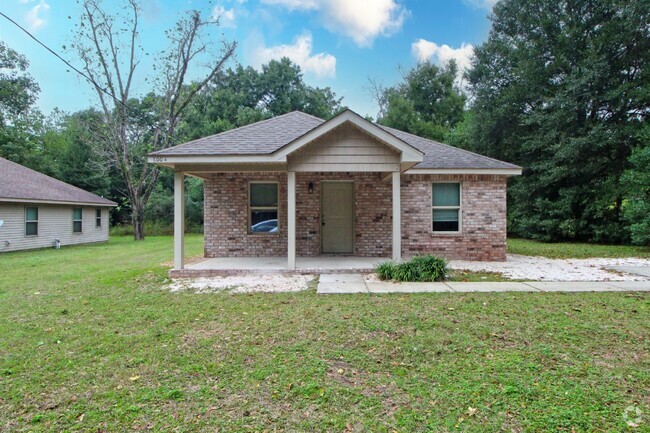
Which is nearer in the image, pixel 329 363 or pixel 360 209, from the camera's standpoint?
pixel 329 363

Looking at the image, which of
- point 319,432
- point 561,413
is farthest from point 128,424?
point 561,413

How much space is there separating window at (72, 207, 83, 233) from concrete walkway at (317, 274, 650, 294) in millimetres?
16341

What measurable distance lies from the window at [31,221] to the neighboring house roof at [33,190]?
65cm

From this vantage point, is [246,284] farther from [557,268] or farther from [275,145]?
[557,268]

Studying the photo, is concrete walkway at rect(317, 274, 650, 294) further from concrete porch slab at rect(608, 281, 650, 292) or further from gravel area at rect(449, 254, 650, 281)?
gravel area at rect(449, 254, 650, 281)

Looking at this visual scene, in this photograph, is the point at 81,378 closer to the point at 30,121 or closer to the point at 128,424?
the point at 128,424

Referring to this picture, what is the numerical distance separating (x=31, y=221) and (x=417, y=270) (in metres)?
16.5

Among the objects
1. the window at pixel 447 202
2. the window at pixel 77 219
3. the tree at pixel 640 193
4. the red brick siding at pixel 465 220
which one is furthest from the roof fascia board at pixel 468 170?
the window at pixel 77 219

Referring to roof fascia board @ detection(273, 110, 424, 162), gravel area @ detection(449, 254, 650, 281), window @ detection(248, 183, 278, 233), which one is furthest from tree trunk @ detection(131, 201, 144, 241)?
gravel area @ detection(449, 254, 650, 281)

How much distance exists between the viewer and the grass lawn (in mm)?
2537

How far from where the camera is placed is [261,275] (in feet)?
25.5

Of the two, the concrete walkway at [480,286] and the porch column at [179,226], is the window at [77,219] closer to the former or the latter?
the porch column at [179,226]

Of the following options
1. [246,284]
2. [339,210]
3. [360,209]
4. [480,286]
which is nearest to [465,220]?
[360,209]

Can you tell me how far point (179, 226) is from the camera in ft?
26.1
